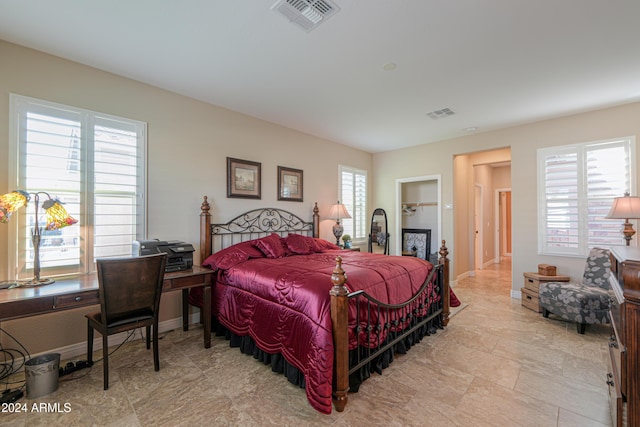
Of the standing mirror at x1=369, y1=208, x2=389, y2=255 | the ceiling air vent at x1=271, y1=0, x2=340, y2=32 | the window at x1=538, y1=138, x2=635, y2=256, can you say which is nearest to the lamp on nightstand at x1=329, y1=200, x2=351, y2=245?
the standing mirror at x1=369, y1=208, x2=389, y2=255

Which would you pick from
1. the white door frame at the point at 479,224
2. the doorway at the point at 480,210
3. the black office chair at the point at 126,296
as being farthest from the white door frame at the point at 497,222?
the black office chair at the point at 126,296

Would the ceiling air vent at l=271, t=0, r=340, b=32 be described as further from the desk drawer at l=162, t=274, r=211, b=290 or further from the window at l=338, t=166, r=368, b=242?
the window at l=338, t=166, r=368, b=242

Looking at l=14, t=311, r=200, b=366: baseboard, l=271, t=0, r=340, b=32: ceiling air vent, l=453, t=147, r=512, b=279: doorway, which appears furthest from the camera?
l=453, t=147, r=512, b=279: doorway

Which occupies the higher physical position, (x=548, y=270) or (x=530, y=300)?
(x=548, y=270)

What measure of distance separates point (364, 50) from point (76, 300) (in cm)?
309

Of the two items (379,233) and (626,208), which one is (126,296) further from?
(626,208)

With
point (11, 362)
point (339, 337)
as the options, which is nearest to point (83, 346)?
point (11, 362)

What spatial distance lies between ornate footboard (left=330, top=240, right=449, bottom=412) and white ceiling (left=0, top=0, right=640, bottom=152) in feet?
6.17

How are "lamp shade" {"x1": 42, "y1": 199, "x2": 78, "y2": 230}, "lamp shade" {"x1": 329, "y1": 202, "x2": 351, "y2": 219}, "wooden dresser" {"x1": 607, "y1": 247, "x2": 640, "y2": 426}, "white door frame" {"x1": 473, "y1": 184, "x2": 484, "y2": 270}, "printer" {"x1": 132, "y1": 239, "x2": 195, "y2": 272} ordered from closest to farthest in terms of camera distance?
1. "wooden dresser" {"x1": 607, "y1": 247, "x2": 640, "y2": 426}
2. "lamp shade" {"x1": 42, "y1": 199, "x2": 78, "y2": 230}
3. "printer" {"x1": 132, "y1": 239, "x2": 195, "y2": 272}
4. "lamp shade" {"x1": 329, "y1": 202, "x2": 351, "y2": 219}
5. "white door frame" {"x1": 473, "y1": 184, "x2": 484, "y2": 270}

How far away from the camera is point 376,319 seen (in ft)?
7.38

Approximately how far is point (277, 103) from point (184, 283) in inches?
95.6

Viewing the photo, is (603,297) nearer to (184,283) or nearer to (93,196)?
(184,283)

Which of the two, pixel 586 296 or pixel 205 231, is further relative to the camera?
pixel 205 231

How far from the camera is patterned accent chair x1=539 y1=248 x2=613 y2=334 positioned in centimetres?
302
